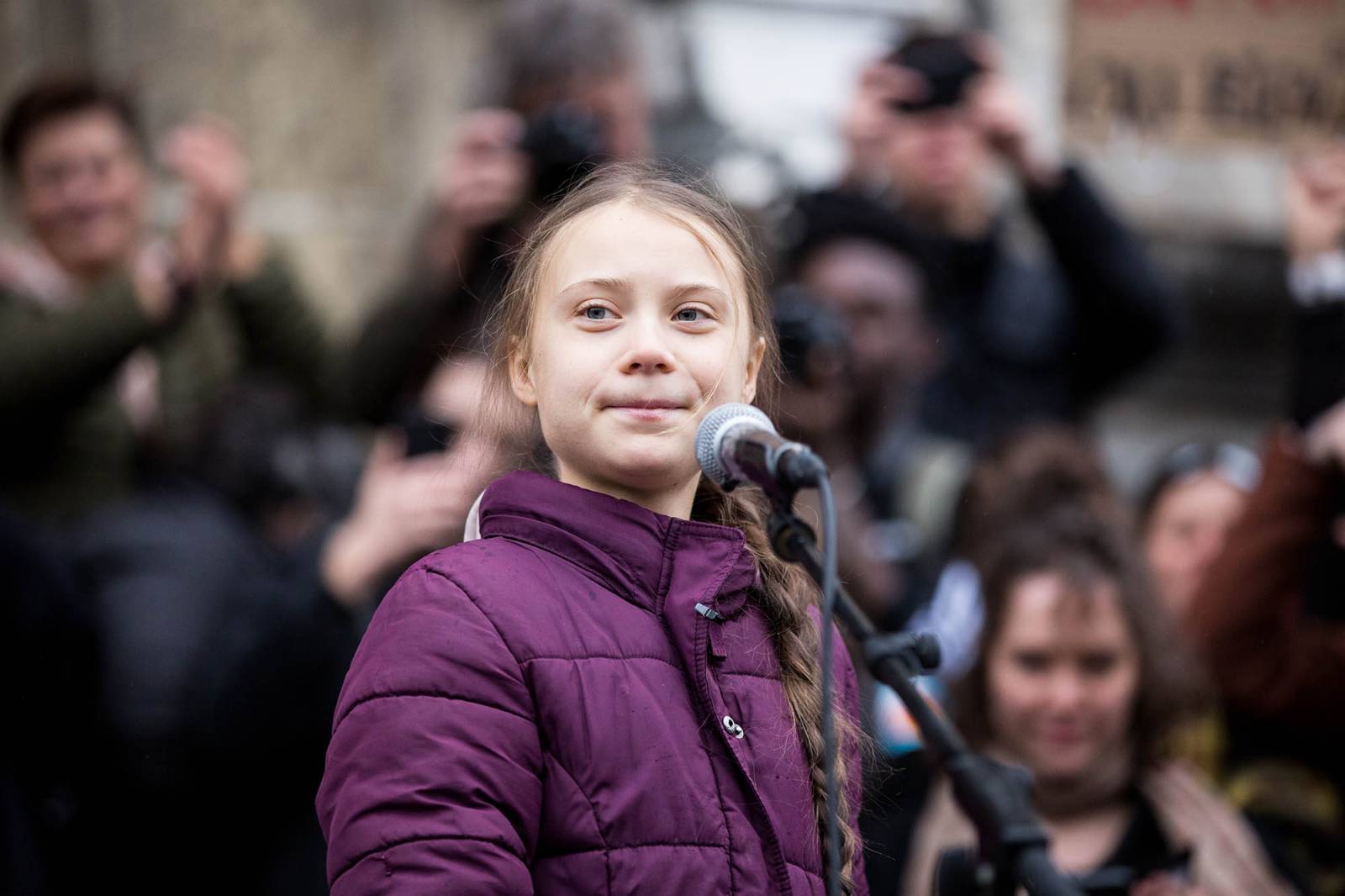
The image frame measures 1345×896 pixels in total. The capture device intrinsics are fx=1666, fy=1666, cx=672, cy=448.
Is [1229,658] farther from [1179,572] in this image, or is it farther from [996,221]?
[996,221]

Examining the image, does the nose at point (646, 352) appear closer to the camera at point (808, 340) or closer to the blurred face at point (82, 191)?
the camera at point (808, 340)

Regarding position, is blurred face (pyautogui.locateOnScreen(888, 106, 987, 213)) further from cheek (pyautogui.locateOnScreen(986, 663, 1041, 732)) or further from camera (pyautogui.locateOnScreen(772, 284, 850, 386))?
cheek (pyautogui.locateOnScreen(986, 663, 1041, 732))

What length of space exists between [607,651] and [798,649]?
0.28 metres

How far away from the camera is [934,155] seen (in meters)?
4.24

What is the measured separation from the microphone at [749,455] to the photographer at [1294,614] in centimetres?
227

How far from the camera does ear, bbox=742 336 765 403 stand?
5.87ft

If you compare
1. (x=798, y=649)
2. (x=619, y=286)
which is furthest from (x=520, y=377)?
(x=798, y=649)

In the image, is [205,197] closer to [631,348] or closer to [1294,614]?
[631,348]

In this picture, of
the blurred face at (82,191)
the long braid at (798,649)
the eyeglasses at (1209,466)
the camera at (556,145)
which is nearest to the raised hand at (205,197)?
the blurred face at (82,191)

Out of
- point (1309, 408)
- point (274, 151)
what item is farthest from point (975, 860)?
point (274, 151)

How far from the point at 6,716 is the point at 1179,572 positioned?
280cm

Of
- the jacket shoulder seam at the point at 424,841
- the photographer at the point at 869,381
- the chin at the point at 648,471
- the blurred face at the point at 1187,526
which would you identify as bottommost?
the blurred face at the point at 1187,526

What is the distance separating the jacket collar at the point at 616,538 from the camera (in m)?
1.61

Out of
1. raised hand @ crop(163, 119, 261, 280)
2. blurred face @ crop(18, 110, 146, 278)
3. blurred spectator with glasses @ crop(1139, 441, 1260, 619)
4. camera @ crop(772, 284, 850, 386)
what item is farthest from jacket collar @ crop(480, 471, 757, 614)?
blurred spectator with glasses @ crop(1139, 441, 1260, 619)
